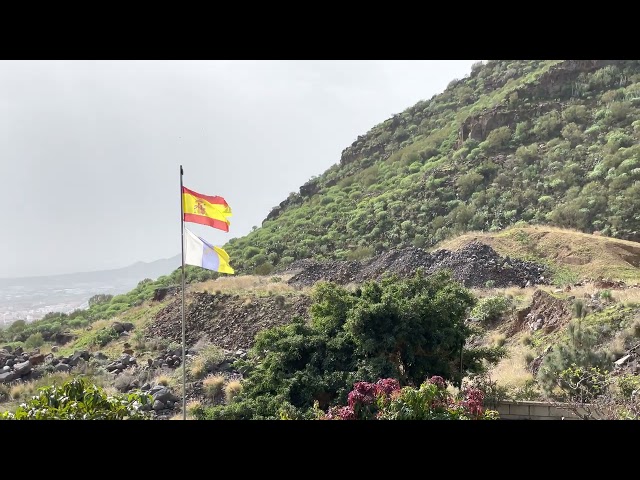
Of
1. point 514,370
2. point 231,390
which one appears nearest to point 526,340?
point 514,370

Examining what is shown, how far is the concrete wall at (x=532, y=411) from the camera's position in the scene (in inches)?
299

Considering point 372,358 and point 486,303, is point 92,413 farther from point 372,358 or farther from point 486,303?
point 486,303

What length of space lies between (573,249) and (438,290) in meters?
13.0

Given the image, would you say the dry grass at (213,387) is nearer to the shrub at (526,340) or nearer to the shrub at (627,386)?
the shrub at (526,340)

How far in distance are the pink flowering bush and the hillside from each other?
19809 mm

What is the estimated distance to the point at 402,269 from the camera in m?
22.4

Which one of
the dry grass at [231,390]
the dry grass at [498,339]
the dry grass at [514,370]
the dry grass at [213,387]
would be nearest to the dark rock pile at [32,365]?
the dry grass at [213,387]

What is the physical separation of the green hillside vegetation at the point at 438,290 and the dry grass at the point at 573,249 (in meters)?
0.08

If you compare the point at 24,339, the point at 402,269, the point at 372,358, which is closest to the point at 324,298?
the point at 372,358

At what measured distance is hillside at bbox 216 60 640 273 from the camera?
27.2 meters

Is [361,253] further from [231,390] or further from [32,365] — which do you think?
[231,390]

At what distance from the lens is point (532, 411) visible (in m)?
7.95
